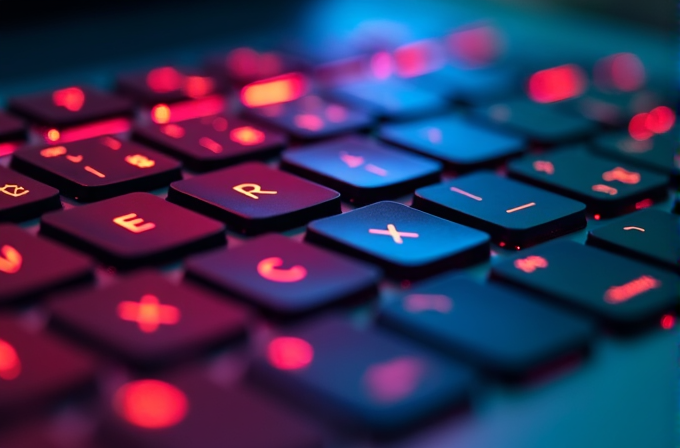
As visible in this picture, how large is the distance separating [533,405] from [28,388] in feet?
0.81

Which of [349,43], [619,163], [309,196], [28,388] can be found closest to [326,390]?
[28,388]

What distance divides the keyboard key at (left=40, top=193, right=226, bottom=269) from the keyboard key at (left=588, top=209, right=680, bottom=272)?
275mm

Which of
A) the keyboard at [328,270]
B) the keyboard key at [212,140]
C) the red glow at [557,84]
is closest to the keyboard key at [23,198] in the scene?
the keyboard at [328,270]

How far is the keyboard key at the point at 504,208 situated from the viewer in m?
0.60

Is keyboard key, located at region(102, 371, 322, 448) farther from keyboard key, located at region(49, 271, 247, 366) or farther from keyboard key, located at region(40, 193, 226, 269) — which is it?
keyboard key, located at region(40, 193, 226, 269)

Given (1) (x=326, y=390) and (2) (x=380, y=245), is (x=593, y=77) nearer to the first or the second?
(2) (x=380, y=245)

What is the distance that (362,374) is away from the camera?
0.41 m

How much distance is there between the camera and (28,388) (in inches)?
14.7

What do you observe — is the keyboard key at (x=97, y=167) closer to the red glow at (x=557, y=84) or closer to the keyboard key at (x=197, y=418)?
the keyboard key at (x=197, y=418)

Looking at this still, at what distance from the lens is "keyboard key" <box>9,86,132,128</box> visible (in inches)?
30.9

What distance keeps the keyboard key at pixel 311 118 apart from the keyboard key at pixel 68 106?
14cm

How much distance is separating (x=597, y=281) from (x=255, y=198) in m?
0.25

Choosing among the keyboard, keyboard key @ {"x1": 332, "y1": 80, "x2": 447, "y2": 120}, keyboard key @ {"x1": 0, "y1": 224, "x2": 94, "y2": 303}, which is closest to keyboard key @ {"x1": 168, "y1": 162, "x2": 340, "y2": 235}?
the keyboard

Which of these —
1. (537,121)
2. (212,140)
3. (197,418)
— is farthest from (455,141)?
(197,418)
